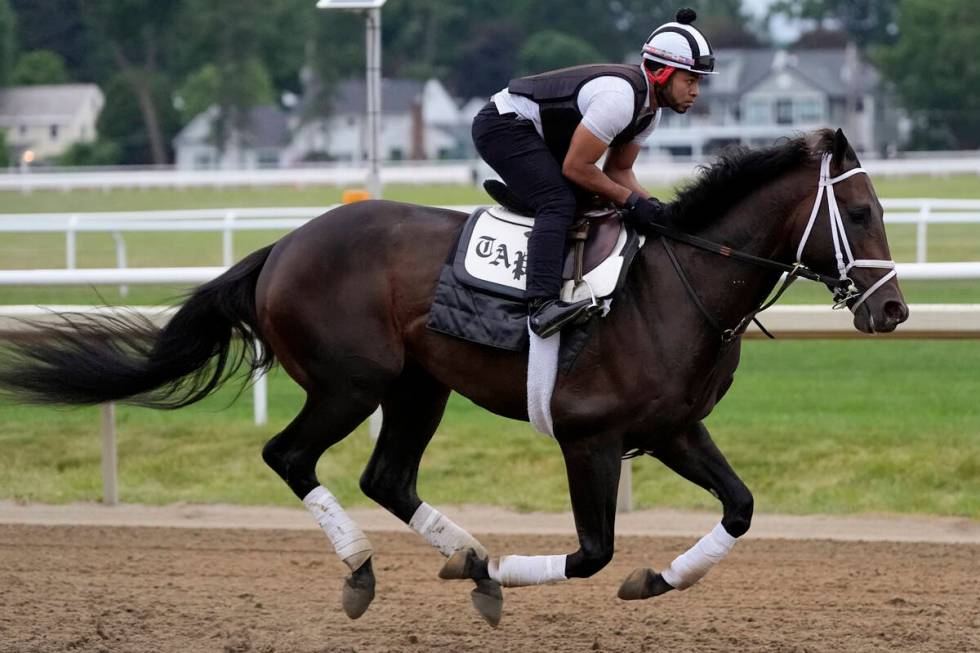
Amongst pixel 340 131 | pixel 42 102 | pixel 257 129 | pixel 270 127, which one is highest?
pixel 42 102

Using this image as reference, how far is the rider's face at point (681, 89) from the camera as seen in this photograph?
14.5ft

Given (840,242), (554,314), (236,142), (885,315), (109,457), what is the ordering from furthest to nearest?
(236,142) < (109,457) < (554,314) < (840,242) < (885,315)

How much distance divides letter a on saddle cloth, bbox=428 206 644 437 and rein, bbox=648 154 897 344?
0.15m

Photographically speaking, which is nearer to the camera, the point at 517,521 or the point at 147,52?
the point at 517,521

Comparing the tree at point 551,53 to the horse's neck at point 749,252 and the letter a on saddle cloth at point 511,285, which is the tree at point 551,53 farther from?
the horse's neck at point 749,252

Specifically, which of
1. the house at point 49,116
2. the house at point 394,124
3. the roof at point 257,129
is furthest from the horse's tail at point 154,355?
the house at point 394,124

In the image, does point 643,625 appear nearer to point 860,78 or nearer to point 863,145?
point 863,145

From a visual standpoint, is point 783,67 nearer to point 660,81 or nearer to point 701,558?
point 660,81

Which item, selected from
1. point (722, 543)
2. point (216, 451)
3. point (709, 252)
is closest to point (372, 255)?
point (709, 252)

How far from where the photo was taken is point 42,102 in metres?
48.7

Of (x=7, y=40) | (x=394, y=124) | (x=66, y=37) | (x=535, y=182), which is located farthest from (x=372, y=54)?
(x=394, y=124)

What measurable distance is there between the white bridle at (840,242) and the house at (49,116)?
151ft

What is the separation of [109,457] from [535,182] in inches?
128

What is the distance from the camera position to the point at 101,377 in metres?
Answer: 5.14
